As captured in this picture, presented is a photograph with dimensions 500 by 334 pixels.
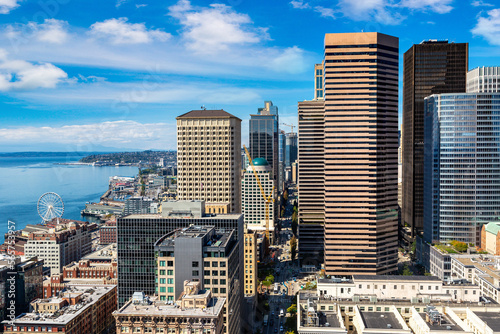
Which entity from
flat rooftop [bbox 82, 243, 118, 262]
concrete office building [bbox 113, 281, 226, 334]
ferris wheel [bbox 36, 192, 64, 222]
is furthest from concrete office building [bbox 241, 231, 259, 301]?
ferris wheel [bbox 36, 192, 64, 222]

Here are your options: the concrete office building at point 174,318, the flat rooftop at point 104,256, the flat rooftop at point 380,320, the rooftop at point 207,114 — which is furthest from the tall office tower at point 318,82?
the concrete office building at point 174,318

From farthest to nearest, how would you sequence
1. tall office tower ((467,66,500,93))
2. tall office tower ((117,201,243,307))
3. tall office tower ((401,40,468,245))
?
1. tall office tower ((401,40,468,245))
2. tall office tower ((467,66,500,93))
3. tall office tower ((117,201,243,307))

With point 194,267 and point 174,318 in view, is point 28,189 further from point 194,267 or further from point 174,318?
point 174,318

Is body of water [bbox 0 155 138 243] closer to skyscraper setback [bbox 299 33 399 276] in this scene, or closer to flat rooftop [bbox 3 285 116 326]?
flat rooftop [bbox 3 285 116 326]

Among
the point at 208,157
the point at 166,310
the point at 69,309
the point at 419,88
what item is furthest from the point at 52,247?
the point at 419,88

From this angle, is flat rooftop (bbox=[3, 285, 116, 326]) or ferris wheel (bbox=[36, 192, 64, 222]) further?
ferris wheel (bbox=[36, 192, 64, 222])

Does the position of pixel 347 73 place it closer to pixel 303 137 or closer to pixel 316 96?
pixel 303 137

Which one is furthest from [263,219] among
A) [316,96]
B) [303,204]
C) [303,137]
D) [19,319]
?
[19,319]
